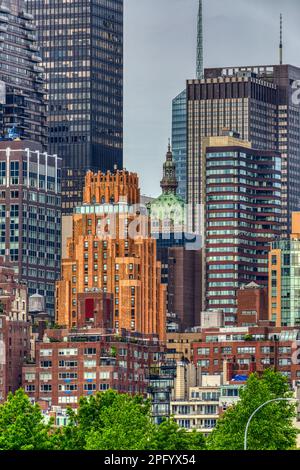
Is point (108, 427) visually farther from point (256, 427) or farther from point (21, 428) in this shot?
point (256, 427)

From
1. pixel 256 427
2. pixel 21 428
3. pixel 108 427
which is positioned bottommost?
pixel 256 427

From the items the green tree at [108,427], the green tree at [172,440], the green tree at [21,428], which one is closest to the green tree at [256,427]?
the green tree at [172,440]

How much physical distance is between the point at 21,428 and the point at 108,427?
7.51m

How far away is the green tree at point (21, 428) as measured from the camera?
126562mm

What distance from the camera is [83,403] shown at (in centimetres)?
16725

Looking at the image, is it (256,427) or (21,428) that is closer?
(21,428)

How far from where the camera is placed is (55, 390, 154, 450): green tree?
376 ft

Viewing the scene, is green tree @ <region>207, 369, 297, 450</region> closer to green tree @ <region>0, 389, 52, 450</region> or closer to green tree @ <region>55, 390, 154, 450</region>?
green tree @ <region>55, 390, 154, 450</region>

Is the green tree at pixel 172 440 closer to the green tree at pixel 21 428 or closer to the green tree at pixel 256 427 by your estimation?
the green tree at pixel 256 427

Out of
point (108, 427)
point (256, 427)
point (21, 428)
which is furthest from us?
point (256, 427)

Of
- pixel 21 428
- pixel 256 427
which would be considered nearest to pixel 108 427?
pixel 21 428

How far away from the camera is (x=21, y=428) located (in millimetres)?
A: 132750
